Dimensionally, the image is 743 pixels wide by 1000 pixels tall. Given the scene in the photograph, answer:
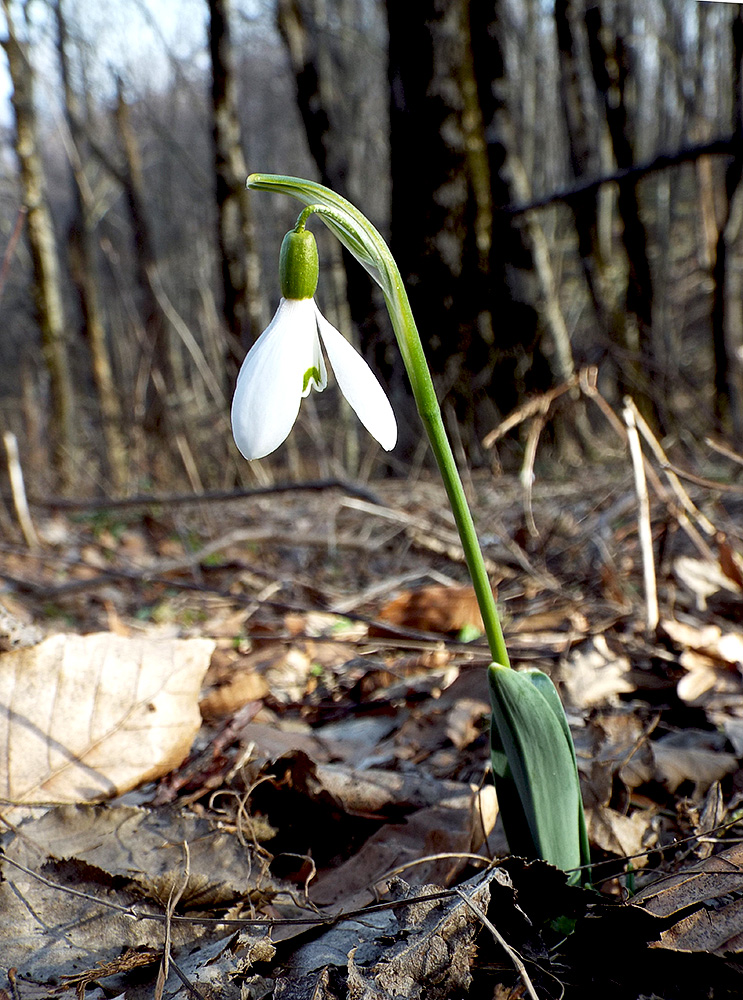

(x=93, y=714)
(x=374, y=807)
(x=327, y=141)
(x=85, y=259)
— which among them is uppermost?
(x=327, y=141)

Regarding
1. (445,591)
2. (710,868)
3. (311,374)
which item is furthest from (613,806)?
(445,591)

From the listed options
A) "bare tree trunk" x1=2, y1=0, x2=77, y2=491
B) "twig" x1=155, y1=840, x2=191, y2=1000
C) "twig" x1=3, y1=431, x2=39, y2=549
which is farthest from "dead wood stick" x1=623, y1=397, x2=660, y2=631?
"bare tree trunk" x1=2, y1=0, x2=77, y2=491

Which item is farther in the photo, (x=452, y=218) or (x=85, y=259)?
(x=85, y=259)

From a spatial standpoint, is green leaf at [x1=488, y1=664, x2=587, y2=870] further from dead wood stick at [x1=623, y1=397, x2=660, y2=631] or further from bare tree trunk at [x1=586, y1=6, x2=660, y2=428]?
bare tree trunk at [x1=586, y1=6, x2=660, y2=428]

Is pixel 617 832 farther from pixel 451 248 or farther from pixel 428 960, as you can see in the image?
pixel 451 248

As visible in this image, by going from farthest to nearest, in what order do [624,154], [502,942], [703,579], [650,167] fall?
[624,154] < [650,167] < [703,579] < [502,942]

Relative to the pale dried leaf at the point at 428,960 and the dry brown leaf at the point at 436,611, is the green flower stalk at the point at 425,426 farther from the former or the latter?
the dry brown leaf at the point at 436,611

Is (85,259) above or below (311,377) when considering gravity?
above

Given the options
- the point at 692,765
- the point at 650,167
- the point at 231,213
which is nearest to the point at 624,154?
the point at 650,167
